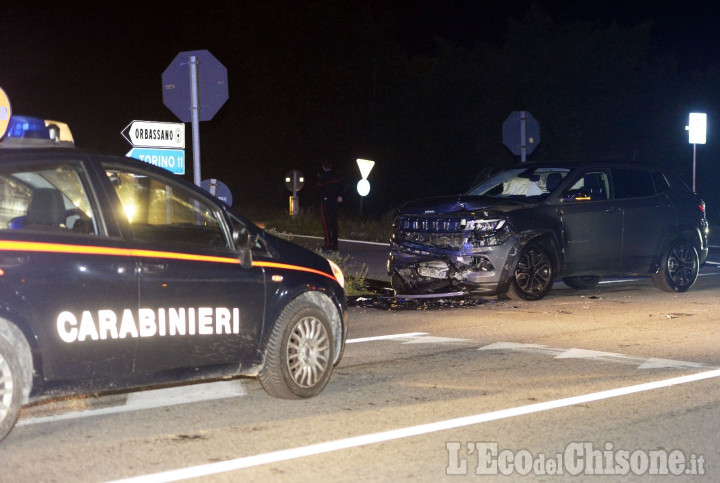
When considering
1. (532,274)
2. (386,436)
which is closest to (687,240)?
(532,274)

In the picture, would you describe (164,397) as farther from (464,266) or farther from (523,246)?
(523,246)

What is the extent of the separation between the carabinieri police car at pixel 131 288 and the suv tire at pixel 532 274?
5.78m

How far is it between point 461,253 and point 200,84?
3.83m

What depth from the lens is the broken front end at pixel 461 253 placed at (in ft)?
42.9

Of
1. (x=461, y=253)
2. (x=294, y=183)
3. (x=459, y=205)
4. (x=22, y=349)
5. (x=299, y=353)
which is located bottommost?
(x=299, y=353)

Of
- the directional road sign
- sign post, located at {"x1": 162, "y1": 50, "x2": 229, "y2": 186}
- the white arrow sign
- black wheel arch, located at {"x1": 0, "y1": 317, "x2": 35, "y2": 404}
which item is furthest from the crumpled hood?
black wheel arch, located at {"x1": 0, "y1": 317, "x2": 35, "y2": 404}

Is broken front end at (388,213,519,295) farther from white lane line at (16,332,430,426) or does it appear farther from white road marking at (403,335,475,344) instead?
white lane line at (16,332,430,426)

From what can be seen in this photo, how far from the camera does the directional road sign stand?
1331 cm

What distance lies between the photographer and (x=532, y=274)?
13.4 metres

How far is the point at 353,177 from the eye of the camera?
170 feet

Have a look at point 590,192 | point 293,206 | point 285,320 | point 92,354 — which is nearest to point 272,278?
point 285,320

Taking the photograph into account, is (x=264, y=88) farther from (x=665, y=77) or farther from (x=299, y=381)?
(x=299, y=381)

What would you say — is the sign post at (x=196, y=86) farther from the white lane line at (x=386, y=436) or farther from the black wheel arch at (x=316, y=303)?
the white lane line at (x=386, y=436)

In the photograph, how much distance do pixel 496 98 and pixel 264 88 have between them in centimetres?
1976
